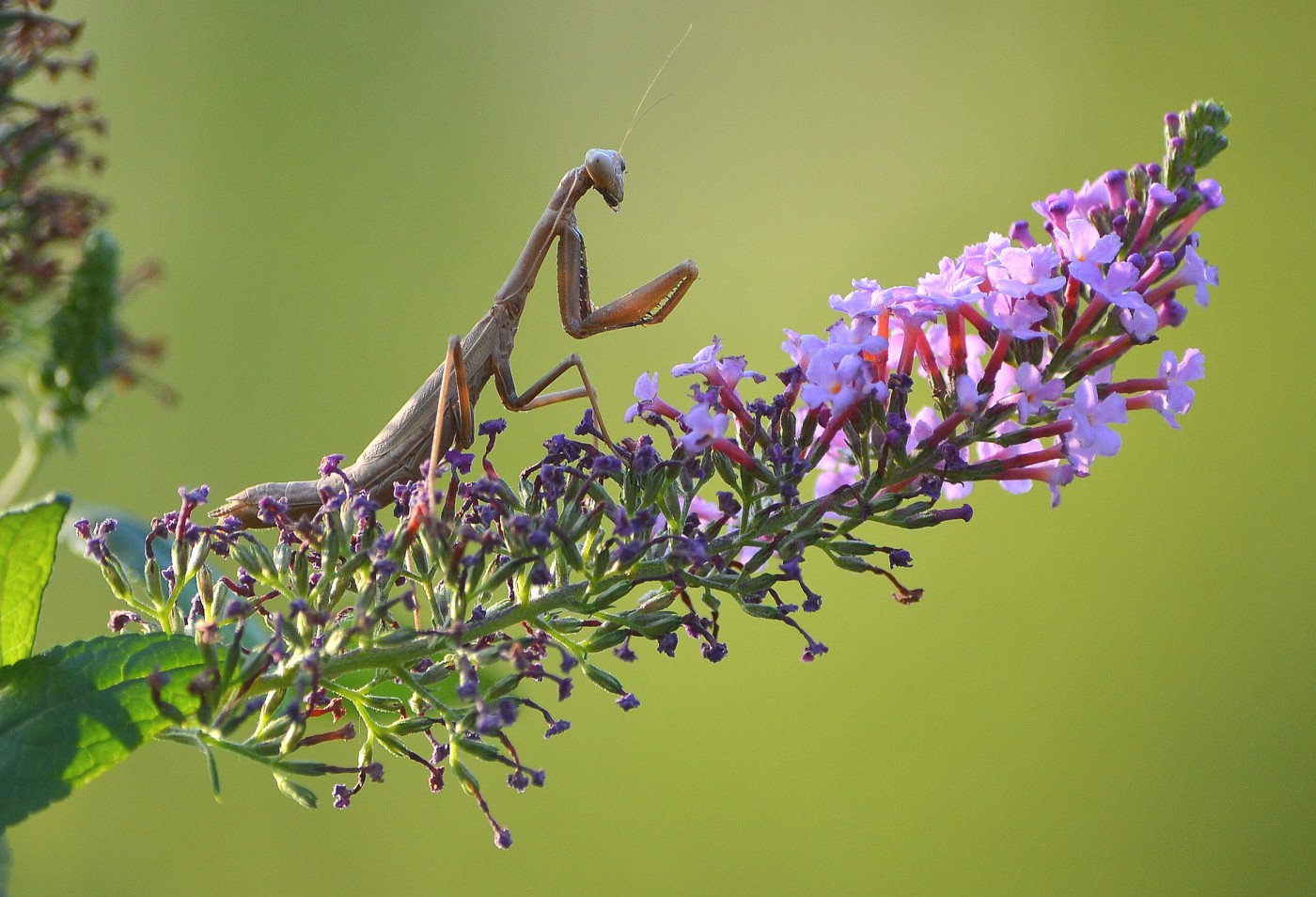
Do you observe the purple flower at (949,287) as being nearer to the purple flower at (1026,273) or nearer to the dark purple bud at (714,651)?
the purple flower at (1026,273)

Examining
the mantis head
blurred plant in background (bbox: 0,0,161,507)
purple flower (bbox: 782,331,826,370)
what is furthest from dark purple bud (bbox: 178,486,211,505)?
the mantis head

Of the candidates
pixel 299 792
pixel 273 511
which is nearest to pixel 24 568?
pixel 273 511

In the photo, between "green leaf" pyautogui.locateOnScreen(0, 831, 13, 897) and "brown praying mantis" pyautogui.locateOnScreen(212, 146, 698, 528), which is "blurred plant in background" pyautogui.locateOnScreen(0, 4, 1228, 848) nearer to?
"brown praying mantis" pyautogui.locateOnScreen(212, 146, 698, 528)

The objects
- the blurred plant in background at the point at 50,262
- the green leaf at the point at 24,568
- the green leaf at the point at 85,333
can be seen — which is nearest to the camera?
the green leaf at the point at 24,568

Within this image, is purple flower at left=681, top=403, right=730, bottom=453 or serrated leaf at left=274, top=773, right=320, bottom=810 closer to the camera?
serrated leaf at left=274, top=773, right=320, bottom=810

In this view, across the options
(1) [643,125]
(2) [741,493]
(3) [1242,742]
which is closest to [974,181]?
(1) [643,125]

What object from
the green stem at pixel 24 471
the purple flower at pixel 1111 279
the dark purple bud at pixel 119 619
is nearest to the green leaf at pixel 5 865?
the dark purple bud at pixel 119 619
